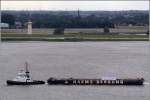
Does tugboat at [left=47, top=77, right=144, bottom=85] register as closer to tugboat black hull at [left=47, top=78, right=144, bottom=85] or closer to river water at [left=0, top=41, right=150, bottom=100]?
tugboat black hull at [left=47, top=78, right=144, bottom=85]

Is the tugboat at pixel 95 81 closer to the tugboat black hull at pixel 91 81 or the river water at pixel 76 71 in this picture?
the tugboat black hull at pixel 91 81

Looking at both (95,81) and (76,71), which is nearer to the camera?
(95,81)

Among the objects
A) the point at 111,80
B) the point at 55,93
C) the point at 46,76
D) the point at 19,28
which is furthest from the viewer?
the point at 19,28

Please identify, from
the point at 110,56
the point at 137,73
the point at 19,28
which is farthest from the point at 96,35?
the point at 137,73

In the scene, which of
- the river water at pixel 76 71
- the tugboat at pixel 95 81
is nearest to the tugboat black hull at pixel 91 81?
the tugboat at pixel 95 81

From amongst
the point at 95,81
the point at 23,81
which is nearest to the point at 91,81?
→ the point at 95,81

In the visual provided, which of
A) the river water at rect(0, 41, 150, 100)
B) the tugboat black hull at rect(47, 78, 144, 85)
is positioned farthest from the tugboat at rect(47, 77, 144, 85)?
the river water at rect(0, 41, 150, 100)

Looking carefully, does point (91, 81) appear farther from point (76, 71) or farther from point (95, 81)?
point (76, 71)

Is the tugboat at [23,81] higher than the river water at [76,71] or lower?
higher

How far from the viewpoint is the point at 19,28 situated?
65.4 metres

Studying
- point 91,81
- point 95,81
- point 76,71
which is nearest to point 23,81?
point 91,81

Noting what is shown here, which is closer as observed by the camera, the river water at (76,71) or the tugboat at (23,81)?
the river water at (76,71)

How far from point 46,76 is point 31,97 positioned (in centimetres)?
470

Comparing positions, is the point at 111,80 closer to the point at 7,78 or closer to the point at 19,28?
the point at 7,78
